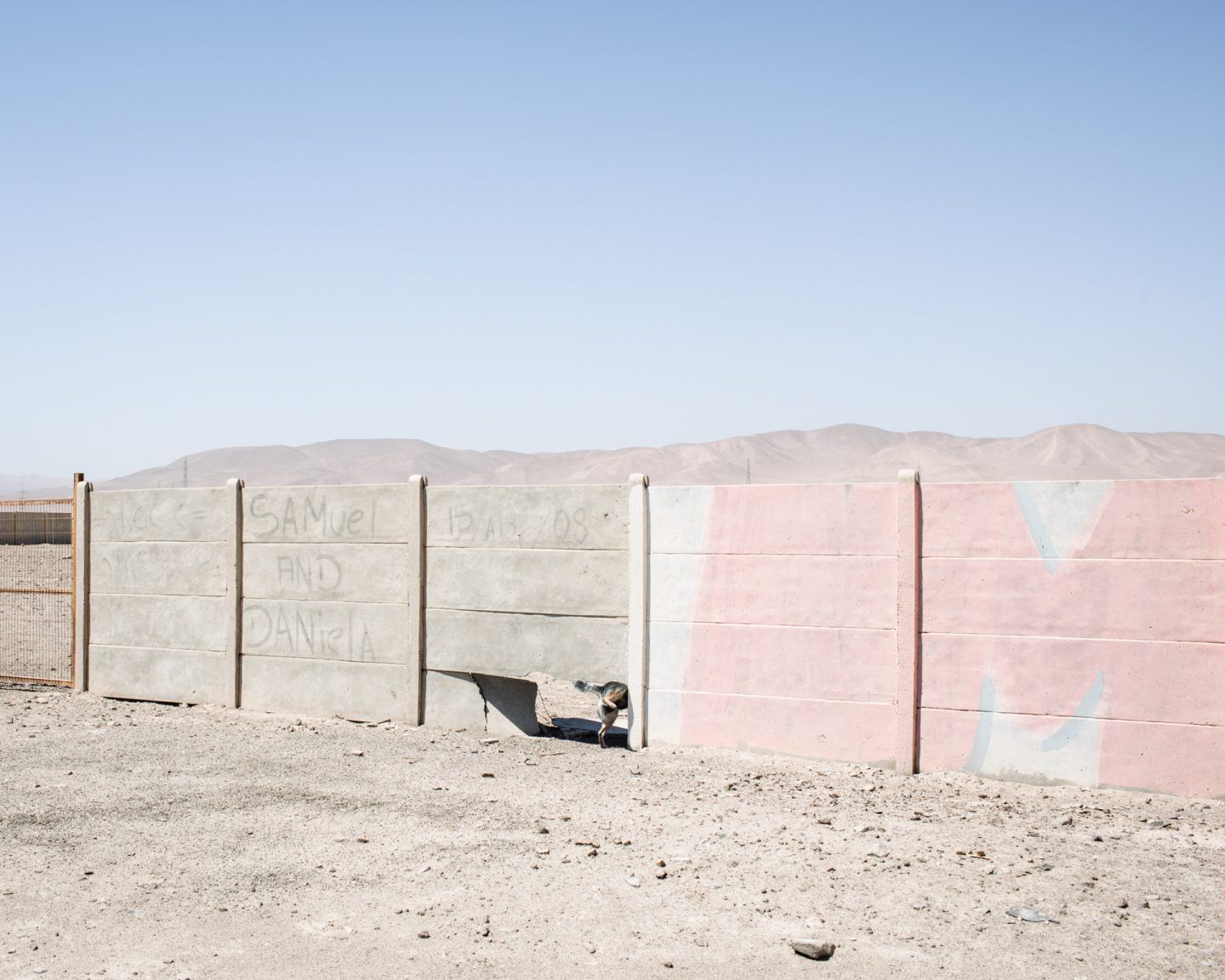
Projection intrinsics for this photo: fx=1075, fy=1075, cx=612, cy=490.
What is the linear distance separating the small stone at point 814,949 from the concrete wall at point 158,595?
7485 mm

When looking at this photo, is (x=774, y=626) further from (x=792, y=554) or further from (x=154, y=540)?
(x=154, y=540)

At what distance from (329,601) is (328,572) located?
0.28 metres

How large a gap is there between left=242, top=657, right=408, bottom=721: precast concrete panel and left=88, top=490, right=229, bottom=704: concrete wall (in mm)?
467

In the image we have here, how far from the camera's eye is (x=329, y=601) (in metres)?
10.3

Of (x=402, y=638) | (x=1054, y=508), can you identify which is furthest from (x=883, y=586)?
(x=402, y=638)

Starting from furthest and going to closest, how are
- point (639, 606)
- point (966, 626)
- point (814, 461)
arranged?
point (814, 461) → point (639, 606) → point (966, 626)

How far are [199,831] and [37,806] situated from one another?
1318 millimetres

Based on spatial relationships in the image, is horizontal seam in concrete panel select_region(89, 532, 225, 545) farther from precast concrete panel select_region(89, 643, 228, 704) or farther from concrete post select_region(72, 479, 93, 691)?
precast concrete panel select_region(89, 643, 228, 704)

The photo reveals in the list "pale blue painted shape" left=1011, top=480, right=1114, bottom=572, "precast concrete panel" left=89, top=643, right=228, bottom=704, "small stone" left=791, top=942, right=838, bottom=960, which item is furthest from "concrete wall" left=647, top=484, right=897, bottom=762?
"precast concrete panel" left=89, top=643, right=228, bottom=704

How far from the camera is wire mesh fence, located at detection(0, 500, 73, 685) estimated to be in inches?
504

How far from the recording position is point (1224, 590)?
7.36 meters

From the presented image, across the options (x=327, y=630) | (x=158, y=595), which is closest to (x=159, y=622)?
(x=158, y=595)

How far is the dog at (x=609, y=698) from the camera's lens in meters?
9.19

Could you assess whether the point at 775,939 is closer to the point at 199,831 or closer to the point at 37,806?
the point at 199,831
